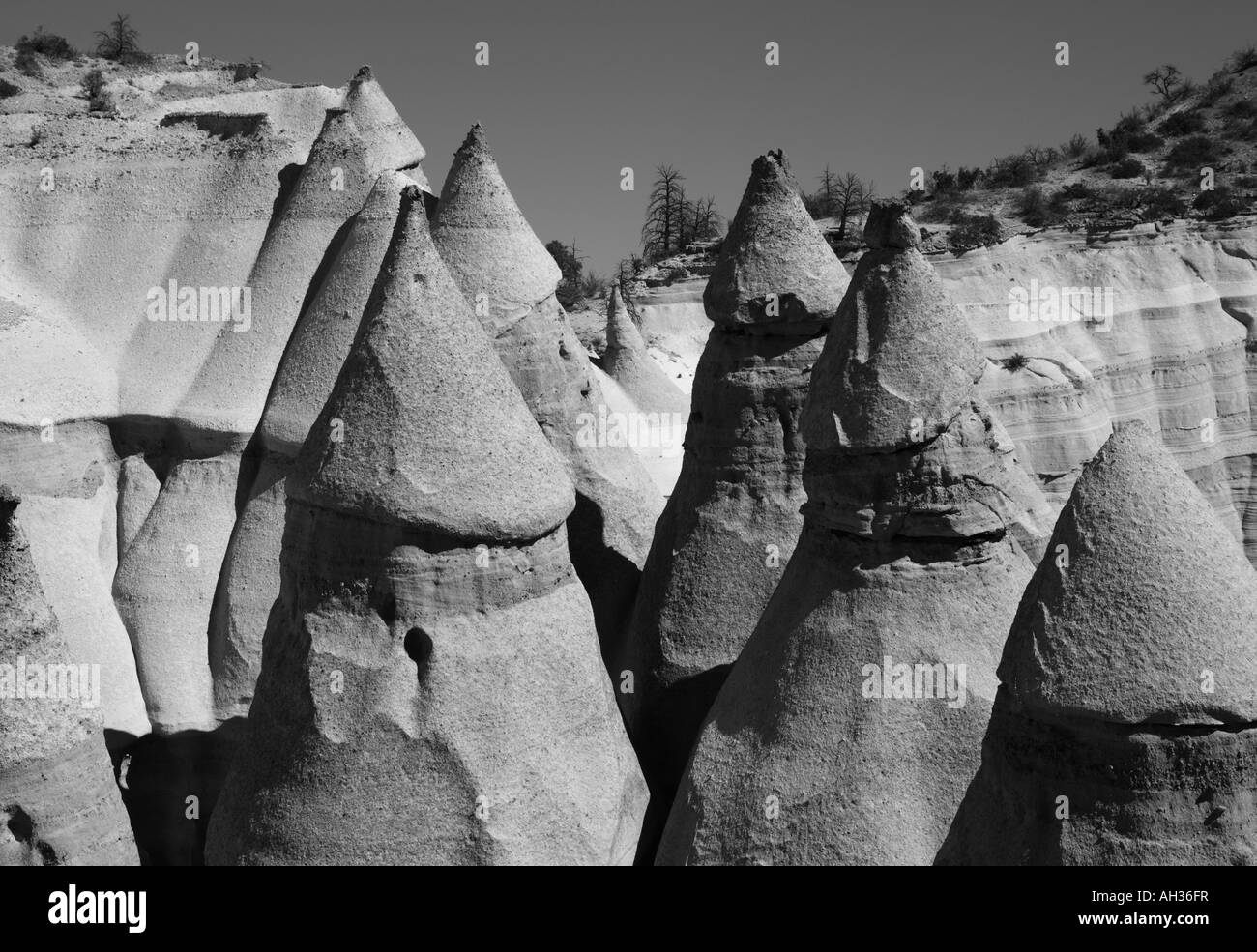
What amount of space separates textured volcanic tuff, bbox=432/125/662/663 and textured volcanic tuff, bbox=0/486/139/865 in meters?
4.65

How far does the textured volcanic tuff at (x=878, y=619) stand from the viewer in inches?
323

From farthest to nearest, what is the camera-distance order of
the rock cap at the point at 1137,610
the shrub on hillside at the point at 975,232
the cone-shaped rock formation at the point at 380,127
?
the shrub on hillside at the point at 975,232 → the cone-shaped rock formation at the point at 380,127 → the rock cap at the point at 1137,610

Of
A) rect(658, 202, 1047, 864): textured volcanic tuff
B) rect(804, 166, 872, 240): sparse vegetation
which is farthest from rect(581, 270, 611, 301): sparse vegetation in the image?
rect(658, 202, 1047, 864): textured volcanic tuff

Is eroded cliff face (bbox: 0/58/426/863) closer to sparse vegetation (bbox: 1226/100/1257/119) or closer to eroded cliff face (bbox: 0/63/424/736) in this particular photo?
eroded cliff face (bbox: 0/63/424/736)

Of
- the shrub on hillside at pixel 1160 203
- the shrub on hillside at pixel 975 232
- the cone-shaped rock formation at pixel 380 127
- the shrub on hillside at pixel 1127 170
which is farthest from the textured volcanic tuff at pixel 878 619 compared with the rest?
the shrub on hillside at pixel 1127 170

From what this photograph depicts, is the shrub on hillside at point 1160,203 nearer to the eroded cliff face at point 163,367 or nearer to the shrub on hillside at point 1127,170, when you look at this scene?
the shrub on hillside at point 1127,170

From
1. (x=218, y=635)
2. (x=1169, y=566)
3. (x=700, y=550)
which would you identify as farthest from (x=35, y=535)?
(x=1169, y=566)

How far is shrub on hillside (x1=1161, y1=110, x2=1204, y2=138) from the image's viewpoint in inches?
1171

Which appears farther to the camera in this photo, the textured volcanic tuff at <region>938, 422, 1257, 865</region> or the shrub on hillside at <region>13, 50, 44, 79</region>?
the shrub on hillside at <region>13, 50, 44, 79</region>

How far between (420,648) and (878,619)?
2713 mm

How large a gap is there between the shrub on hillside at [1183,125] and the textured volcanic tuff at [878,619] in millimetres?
23857

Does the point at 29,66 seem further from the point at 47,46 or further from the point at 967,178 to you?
the point at 967,178

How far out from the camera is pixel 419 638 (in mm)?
8164
